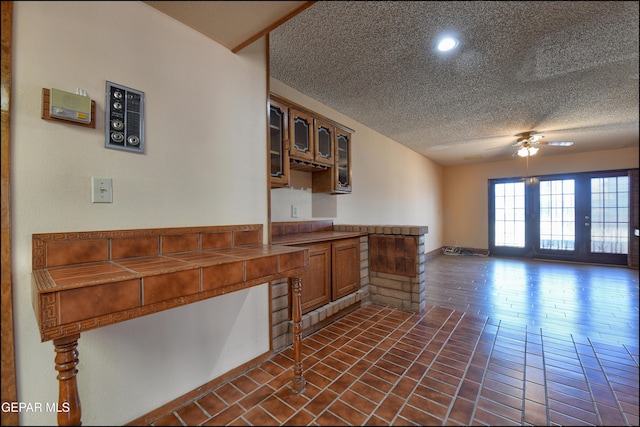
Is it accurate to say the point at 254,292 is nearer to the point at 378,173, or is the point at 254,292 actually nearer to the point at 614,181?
the point at 614,181

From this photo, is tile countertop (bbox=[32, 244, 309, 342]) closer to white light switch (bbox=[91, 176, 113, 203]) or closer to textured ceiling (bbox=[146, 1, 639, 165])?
white light switch (bbox=[91, 176, 113, 203])

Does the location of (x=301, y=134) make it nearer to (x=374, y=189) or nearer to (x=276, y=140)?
(x=276, y=140)

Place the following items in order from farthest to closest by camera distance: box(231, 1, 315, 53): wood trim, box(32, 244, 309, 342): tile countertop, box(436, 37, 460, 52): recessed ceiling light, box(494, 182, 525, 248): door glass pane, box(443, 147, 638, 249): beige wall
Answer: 1. box(443, 147, 638, 249): beige wall
2. box(494, 182, 525, 248): door glass pane
3. box(436, 37, 460, 52): recessed ceiling light
4. box(231, 1, 315, 53): wood trim
5. box(32, 244, 309, 342): tile countertop

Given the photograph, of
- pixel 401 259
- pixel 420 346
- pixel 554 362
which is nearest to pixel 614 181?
pixel 554 362

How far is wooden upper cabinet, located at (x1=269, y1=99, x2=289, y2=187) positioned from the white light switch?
1.19 metres

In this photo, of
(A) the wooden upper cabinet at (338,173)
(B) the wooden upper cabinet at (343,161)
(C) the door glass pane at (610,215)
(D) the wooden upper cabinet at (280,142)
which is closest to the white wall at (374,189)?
(A) the wooden upper cabinet at (338,173)

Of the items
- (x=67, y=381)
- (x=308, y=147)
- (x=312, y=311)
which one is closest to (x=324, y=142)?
(x=308, y=147)

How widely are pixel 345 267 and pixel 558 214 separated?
181 centimetres

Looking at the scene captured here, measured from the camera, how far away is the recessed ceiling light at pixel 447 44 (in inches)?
72.0

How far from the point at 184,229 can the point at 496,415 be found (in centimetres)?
186

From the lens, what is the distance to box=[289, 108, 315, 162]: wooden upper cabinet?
2.33 metres

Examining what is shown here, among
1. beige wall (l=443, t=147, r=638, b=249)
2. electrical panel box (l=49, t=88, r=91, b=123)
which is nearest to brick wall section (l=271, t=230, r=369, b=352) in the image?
electrical panel box (l=49, t=88, r=91, b=123)

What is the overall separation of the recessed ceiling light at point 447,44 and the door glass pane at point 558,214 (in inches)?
49.6

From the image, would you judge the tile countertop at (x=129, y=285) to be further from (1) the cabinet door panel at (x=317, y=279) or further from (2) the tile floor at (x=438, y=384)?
(1) the cabinet door panel at (x=317, y=279)
